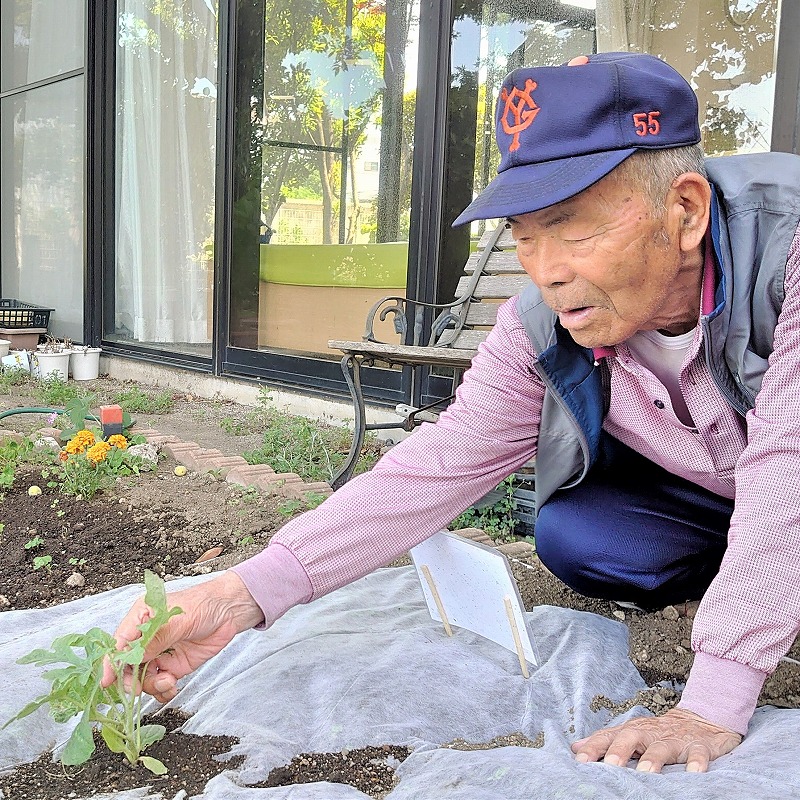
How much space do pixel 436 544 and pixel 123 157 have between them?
5979 millimetres

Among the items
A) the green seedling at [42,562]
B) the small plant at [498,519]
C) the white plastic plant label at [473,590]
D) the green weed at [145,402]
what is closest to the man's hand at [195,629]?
the white plastic plant label at [473,590]

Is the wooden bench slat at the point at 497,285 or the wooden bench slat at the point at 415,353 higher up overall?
the wooden bench slat at the point at 497,285

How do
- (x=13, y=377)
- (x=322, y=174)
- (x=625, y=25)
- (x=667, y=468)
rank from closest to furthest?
(x=667, y=468) → (x=625, y=25) → (x=322, y=174) → (x=13, y=377)

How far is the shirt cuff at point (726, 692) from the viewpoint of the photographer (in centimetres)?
140

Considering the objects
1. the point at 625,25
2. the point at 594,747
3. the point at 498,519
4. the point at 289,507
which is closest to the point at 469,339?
the point at 498,519

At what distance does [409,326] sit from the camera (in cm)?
456

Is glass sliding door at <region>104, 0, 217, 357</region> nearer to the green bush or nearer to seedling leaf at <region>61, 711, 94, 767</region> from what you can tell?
the green bush

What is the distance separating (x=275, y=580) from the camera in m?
1.67

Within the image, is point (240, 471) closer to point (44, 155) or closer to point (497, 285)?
point (497, 285)

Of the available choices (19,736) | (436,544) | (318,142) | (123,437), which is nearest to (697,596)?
(436,544)

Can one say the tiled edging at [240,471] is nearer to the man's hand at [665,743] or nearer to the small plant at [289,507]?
the small plant at [289,507]

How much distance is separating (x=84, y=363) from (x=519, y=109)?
630cm

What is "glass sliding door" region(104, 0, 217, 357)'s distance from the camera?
20.7ft

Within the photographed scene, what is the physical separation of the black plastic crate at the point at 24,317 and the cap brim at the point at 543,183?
6822 mm
